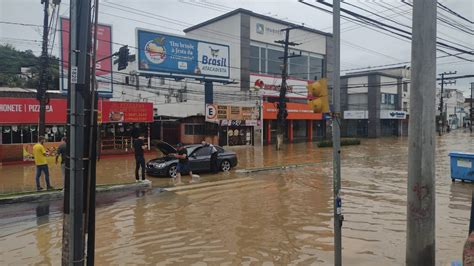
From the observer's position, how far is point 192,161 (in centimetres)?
1706

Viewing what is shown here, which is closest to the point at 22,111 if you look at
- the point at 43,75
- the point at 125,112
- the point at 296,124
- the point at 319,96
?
the point at 125,112

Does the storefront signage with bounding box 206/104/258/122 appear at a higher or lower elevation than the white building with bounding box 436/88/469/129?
lower

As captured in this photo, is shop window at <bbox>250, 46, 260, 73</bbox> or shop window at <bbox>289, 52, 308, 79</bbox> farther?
shop window at <bbox>289, 52, 308, 79</bbox>

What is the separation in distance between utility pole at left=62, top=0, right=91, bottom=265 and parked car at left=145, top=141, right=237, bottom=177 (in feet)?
39.3

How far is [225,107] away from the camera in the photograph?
3378 cm

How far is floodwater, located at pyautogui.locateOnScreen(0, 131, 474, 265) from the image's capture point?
22.1 ft

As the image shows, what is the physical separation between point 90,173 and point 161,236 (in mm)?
3874

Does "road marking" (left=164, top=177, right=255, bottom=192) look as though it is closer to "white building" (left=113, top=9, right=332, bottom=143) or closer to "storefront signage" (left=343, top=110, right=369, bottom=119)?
"white building" (left=113, top=9, right=332, bottom=143)

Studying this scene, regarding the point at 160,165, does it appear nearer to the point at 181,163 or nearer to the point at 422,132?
the point at 181,163

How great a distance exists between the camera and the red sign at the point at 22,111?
2262cm

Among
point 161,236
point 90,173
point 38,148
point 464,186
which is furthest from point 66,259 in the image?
point 464,186

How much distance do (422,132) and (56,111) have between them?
24016 millimetres

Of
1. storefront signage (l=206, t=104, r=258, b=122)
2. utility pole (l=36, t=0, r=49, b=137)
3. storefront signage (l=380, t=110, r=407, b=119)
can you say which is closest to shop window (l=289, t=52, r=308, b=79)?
storefront signage (l=206, t=104, r=258, b=122)

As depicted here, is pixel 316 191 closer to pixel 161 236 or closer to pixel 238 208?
pixel 238 208
